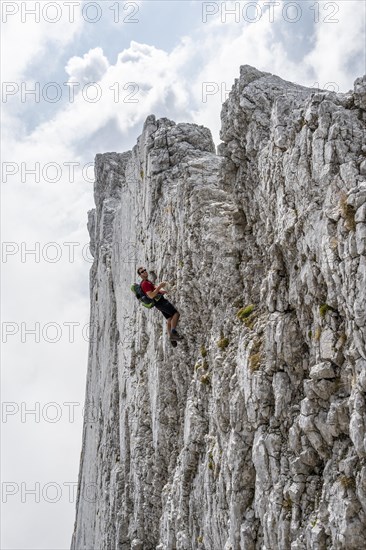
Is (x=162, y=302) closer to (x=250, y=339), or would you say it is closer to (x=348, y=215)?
(x=250, y=339)

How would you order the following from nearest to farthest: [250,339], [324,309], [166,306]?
1. [324,309]
2. [250,339]
3. [166,306]

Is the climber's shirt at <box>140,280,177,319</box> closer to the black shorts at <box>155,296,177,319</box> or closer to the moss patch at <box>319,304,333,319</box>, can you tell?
the black shorts at <box>155,296,177,319</box>

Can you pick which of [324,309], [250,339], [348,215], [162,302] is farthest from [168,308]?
[348,215]

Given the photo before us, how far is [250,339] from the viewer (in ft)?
63.8

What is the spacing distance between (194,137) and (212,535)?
22.1 metres

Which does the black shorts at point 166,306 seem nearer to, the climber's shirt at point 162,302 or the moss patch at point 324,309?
the climber's shirt at point 162,302

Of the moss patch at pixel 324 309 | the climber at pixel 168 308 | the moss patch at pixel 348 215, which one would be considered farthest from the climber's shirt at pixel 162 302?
the moss patch at pixel 348 215

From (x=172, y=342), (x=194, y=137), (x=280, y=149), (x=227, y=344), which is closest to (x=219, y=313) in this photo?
(x=227, y=344)

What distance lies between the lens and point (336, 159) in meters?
16.2

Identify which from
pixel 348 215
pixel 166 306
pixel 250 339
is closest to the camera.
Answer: pixel 348 215

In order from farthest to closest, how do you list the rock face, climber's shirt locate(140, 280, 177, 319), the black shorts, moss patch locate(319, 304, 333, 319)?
the black shorts
climber's shirt locate(140, 280, 177, 319)
moss patch locate(319, 304, 333, 319)
the rock face

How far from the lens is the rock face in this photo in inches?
565

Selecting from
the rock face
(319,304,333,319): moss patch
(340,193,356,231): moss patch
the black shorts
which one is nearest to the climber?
the black shorts

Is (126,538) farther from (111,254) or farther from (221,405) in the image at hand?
(111,254)
